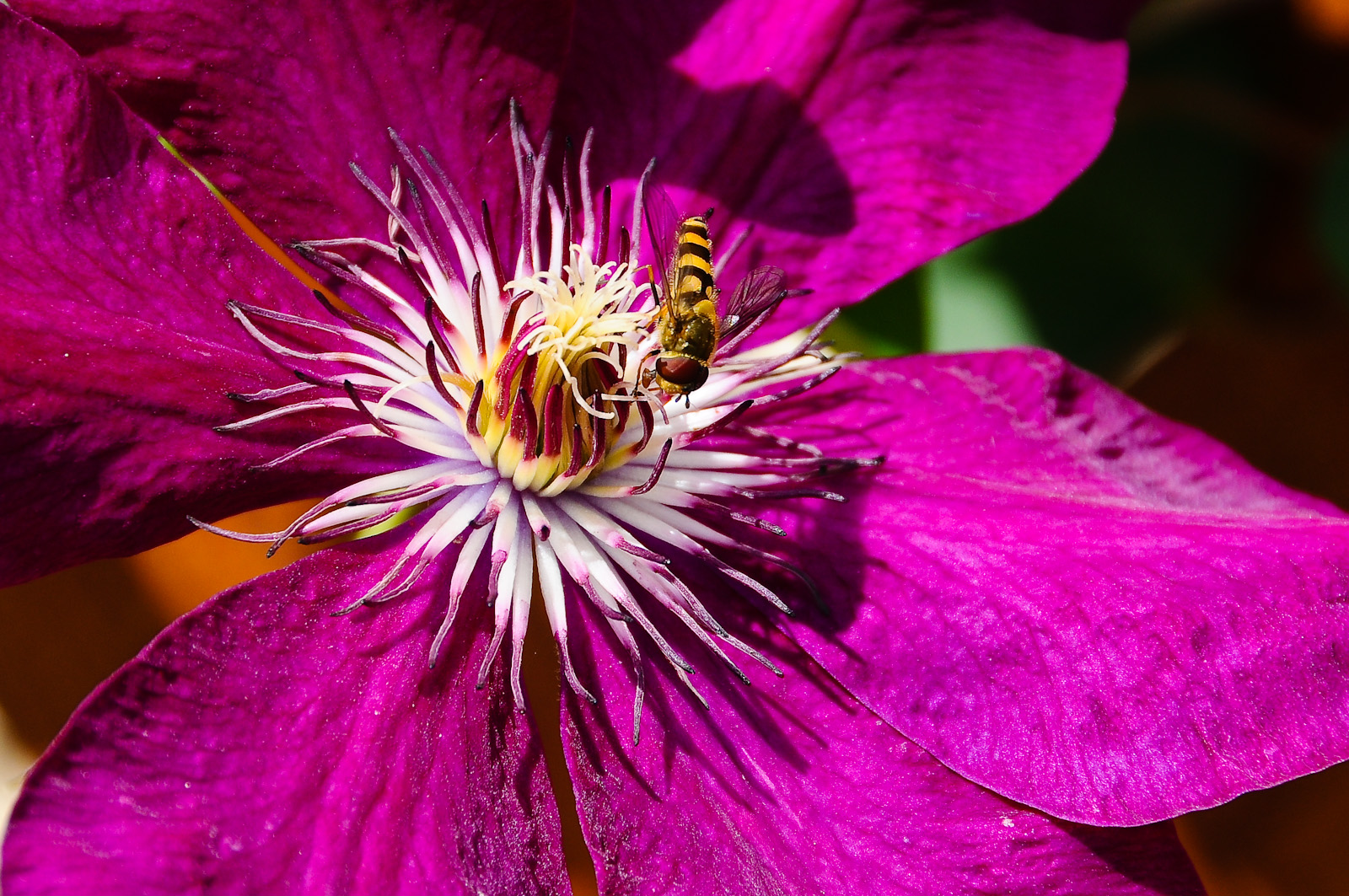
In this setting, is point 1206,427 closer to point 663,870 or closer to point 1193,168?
point 1193,168

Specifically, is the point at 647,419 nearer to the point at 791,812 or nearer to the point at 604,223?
the point at 604,223

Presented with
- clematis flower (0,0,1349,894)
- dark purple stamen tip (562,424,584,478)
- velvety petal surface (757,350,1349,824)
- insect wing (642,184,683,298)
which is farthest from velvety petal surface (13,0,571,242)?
velvety petal surface (757,350,1349,824)

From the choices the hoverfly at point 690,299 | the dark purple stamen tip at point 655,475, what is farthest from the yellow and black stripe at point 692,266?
the dark purple stamen tip at point 655,475

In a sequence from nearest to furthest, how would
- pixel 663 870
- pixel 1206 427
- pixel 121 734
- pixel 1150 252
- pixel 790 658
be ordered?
pixel 121 734
pixel 663 870
pixel 790 658
pixel 1150 252
pixel 1206 427

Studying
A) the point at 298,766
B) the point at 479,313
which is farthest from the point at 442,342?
the point at 298,766

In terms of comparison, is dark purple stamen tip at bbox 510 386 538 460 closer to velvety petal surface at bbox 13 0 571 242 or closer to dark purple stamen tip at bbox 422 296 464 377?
dark purple stamen tip at bbox 422 296 464 377

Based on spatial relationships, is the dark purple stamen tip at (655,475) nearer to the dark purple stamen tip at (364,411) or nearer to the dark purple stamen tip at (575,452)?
the dark purple stamen tip at (575,452)

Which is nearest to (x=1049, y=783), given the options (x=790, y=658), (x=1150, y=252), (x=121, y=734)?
(x=790, y=658)
